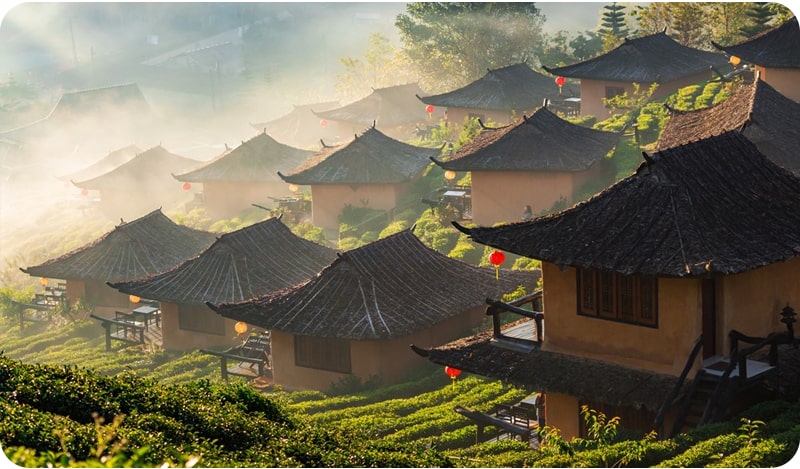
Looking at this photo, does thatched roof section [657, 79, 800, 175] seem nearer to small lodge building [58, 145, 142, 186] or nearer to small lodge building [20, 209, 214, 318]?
small lodge building [20, 209, 214, 318]

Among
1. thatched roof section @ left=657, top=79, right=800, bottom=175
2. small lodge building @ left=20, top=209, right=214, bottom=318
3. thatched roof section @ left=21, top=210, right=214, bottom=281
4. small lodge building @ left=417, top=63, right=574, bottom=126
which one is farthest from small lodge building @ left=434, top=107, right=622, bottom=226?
small lodge building @ left=417, top=63, right=574, bottom=126

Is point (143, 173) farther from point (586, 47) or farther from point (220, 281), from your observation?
point (220, 281)

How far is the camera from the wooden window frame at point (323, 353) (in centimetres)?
2677

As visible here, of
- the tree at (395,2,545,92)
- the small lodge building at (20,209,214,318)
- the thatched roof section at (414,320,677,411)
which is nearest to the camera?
the thatched roof section at (414,320,677,411)

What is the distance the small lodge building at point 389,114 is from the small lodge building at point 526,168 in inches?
946

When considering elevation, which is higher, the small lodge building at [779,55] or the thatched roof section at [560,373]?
the small lodge building at [779,55]

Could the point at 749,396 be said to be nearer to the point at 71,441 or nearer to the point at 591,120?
the point at 71,441

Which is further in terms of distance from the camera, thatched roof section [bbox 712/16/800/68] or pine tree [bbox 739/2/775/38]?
pine tree [bbox 739/2/775/38]

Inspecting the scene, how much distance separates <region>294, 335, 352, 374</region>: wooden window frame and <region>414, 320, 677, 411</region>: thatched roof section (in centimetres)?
620

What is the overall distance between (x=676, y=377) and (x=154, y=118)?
73033 millimetres

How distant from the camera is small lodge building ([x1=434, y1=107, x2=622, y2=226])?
3700cm

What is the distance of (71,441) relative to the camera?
1302cm

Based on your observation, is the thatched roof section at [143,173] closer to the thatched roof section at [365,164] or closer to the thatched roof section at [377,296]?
the thatched roof section at [365,164]

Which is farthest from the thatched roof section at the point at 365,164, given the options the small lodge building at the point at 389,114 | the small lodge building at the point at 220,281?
the small lodge building at the point at 389,114
